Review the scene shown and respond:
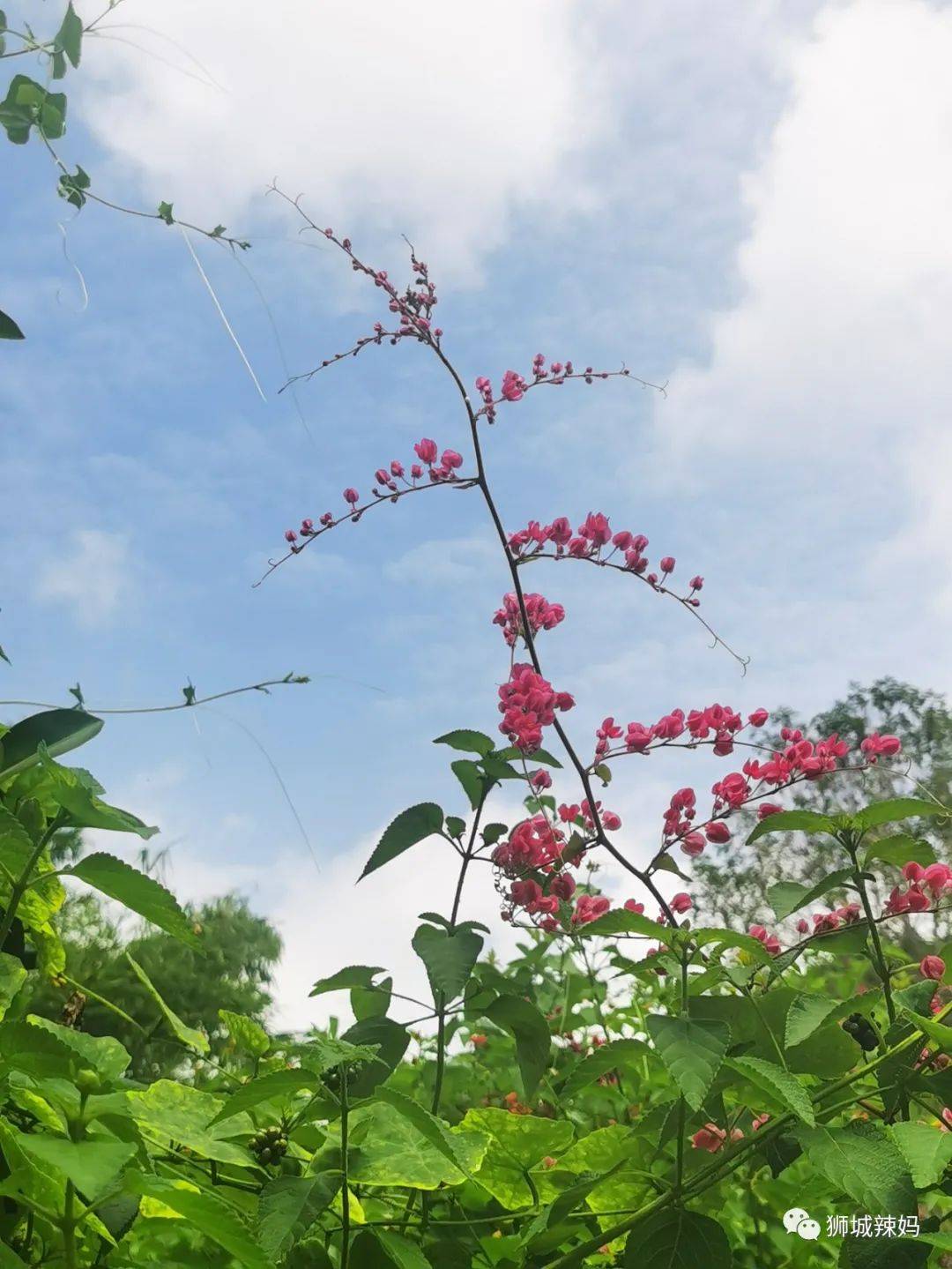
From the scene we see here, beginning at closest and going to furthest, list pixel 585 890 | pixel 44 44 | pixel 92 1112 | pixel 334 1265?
pixel 92 1112, pixel 334 1265, pixel 44 44, pixel 585 890

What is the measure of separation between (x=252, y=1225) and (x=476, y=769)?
525 millimetres

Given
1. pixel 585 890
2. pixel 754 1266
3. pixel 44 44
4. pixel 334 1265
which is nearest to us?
pixel 334 1265

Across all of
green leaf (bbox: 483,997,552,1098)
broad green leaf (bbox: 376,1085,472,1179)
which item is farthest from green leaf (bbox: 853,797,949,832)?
broad green leaf (bbox: 376,1085,472,1179)

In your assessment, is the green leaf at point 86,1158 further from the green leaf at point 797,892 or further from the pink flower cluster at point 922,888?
the pink flower cluster at point 922,888

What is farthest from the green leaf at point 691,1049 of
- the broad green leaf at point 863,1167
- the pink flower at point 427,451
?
the pink flower at point 427,451

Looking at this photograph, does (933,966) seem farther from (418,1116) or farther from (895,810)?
(418,1116)

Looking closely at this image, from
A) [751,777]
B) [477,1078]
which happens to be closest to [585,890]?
[477,1078]

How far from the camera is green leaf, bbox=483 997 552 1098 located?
1.15 m

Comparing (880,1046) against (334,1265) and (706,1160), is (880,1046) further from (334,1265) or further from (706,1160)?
(334,1265)

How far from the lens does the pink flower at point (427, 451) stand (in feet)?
6.31

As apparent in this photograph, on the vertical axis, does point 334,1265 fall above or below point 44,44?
below

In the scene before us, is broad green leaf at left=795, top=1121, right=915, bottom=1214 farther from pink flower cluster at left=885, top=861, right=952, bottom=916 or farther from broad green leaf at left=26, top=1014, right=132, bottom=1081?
broad green leaf at left=26, top=1014, right=132, bottom=1081

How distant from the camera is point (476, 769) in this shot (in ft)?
4.25

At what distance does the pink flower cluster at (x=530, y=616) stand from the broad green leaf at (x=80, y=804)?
0.86 m
